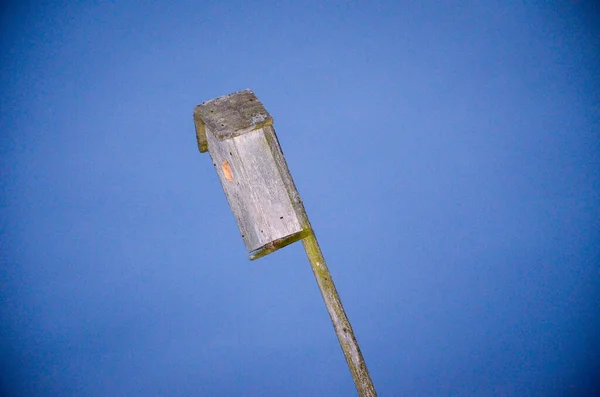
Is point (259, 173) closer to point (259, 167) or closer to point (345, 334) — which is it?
point (259, 167)

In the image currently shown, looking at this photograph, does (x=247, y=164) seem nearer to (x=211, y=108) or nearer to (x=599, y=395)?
(x=211, y=108)

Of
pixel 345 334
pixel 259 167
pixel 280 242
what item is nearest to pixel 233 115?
pixel 259 167

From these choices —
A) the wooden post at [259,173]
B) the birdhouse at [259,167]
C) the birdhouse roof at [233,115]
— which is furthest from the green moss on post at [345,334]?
the birdhouse roof at [233,115]

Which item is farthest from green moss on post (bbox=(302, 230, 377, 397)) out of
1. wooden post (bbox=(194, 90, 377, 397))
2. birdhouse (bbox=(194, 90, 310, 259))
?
birdhouse (bbox=(194, 90, 310, 259))

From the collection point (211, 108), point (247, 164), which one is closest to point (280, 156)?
point (247, 164)

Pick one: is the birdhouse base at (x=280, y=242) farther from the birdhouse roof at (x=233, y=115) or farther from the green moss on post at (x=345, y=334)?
the birdhouse roof at (x=233, y=115)

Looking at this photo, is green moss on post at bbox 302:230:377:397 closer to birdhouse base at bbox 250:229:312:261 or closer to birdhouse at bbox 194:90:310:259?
birdhouse base at bbox 250:229:312:261
